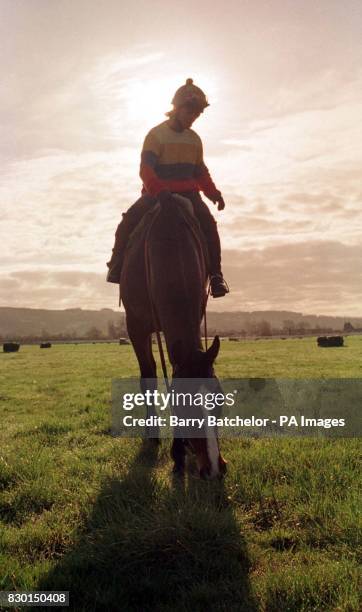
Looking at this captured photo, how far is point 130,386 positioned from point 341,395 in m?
5.70

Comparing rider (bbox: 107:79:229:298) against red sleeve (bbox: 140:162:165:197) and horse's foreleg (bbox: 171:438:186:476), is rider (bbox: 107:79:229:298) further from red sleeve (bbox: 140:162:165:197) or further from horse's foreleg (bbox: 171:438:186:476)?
horse's foreleg (bbox: 171:438:186:476)

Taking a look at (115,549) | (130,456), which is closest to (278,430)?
(130,456)

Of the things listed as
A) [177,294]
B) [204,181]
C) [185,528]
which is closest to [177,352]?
[177,294]

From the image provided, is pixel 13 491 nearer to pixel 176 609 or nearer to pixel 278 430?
pixel 176 609

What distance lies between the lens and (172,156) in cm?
667

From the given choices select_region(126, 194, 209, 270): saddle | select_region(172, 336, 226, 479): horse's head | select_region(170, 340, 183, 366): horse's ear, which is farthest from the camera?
select_region(126, 194, 209, 270): saddle

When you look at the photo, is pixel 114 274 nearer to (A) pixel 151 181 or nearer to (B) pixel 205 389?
(A) pixel 151 181

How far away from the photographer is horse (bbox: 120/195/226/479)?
404cm

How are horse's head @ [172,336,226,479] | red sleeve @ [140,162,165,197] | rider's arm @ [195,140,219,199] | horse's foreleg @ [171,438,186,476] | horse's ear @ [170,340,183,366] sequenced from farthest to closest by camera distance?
rider's arm @ [195,140,219,199], red sleeve @ [140,162,165,197], horse's foreleg @ [171,438,186,476], horse's ear @ [170,340,183,366], horse's head @ [172,336,226,479]

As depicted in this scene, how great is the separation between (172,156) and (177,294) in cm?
270

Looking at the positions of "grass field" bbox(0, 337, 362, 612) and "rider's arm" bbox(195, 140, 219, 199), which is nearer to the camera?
"grass field" bbox(0, 337, 362, 612)

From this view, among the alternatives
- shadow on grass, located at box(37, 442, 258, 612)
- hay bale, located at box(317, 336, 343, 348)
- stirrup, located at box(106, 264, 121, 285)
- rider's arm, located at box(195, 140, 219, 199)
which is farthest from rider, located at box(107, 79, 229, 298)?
hay bale, located at box(317, 336, 343, 348)

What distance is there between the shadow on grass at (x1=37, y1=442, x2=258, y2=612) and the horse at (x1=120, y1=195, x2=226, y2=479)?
50cm

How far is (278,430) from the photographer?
7375mm
